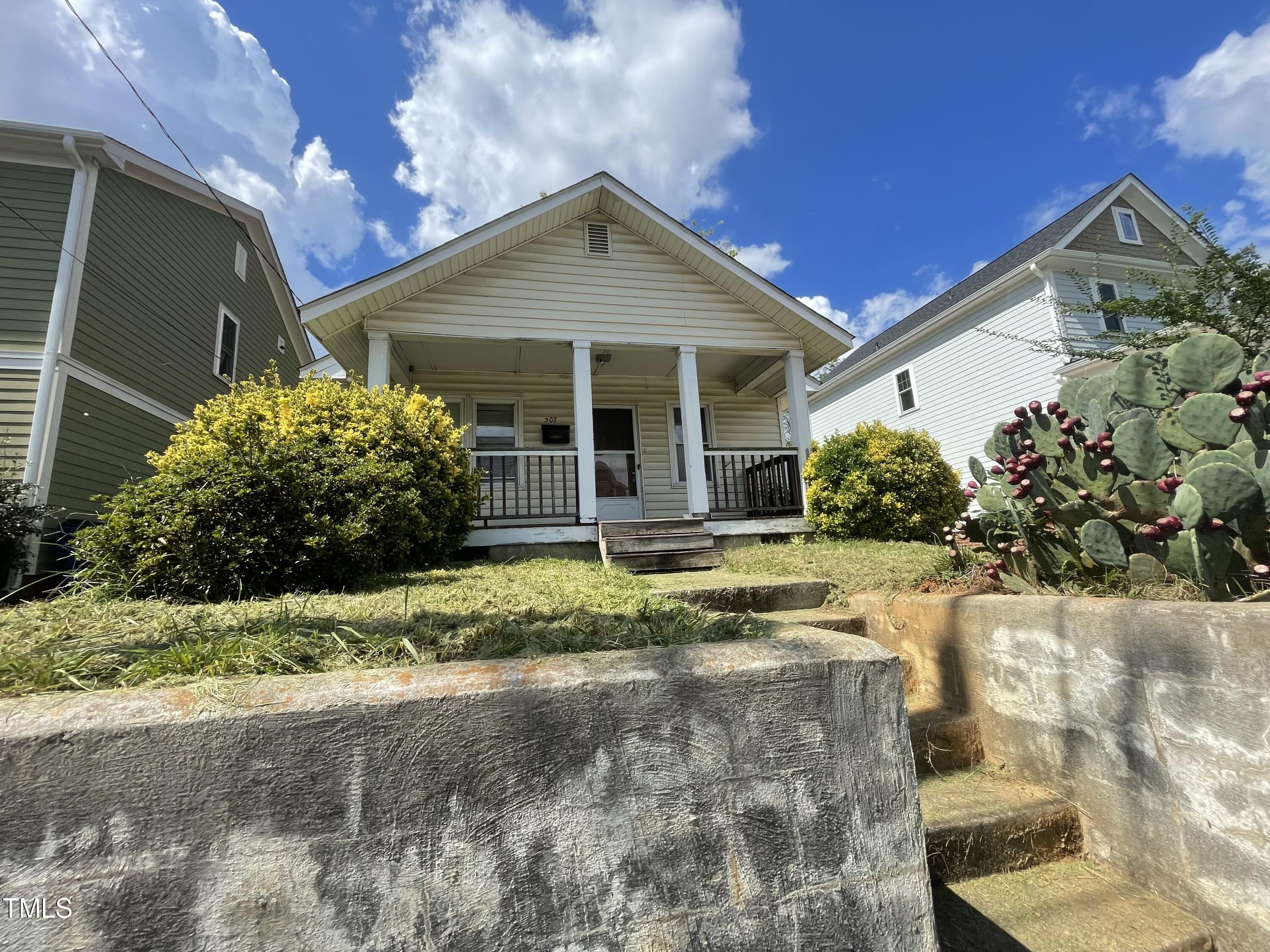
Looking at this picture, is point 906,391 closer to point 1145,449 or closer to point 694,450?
point 694,450

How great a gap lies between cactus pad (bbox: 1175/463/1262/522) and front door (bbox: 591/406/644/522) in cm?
799

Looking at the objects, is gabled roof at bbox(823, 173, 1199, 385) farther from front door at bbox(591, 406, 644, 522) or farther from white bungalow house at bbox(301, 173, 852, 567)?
front door at bbox(591, 406, 644, 522)

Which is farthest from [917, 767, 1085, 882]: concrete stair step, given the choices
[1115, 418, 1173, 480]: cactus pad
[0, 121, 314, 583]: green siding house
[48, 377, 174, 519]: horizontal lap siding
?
[48, 377, 174, 519]: horizontal lap siding

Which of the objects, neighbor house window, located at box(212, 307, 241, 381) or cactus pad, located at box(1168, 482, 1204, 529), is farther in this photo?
neighbor house window, located at box(212, 307, 241, 381)

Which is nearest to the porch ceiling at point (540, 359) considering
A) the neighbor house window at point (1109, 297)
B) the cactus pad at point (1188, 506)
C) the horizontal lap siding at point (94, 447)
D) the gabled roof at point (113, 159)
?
the gabled roof at point (113, 159)

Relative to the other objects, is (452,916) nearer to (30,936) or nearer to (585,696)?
(585,696)

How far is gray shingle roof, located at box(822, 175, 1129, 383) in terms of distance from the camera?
42.6 ft

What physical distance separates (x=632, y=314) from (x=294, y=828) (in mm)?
7603

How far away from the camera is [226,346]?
1120 cm

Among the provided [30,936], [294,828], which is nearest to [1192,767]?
[294,828]

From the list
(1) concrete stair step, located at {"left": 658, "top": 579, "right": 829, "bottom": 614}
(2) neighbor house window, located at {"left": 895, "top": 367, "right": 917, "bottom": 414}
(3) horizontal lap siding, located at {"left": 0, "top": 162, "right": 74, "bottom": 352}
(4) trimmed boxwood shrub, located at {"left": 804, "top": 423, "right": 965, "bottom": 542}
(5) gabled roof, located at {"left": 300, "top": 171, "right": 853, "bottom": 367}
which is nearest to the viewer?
(1) concrete stair step, located at {"left": 658, "top": 579, "right": 829, "bottom": 614}

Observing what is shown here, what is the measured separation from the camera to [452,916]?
112 cm

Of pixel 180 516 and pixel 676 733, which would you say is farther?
pixel 180 516

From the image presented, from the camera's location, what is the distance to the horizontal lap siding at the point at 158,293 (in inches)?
318
